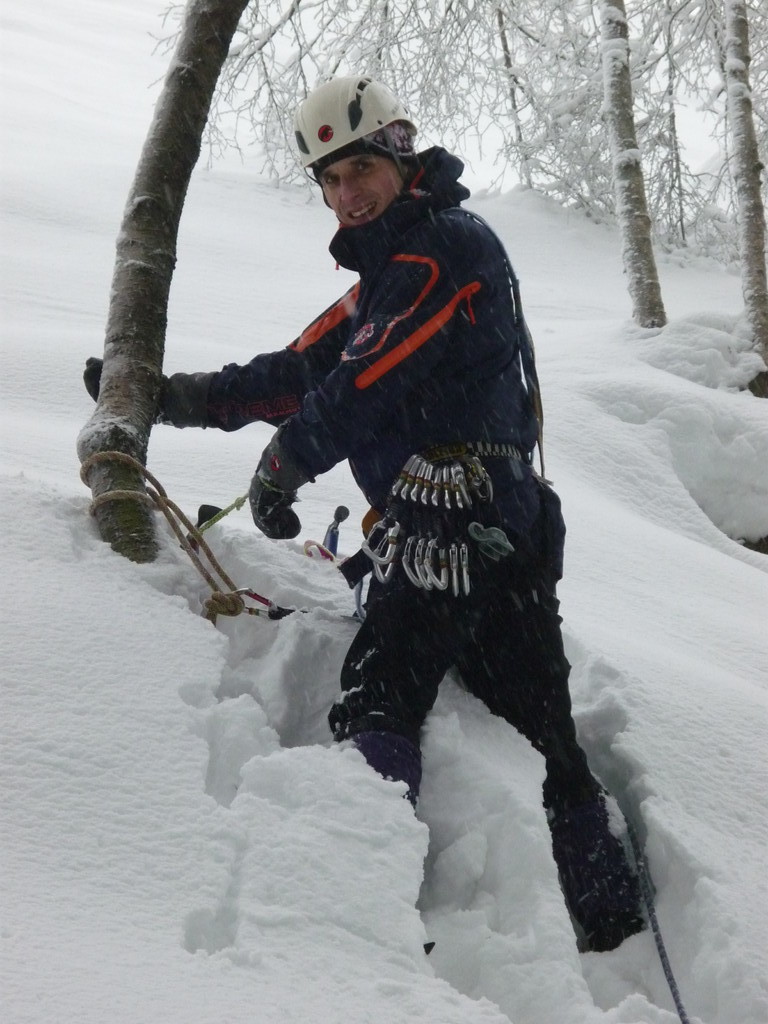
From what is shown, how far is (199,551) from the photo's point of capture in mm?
2322

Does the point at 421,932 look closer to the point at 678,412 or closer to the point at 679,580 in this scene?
the point at 679,580

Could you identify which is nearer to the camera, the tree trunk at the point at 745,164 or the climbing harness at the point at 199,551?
the climbing harness at the point at 199,551

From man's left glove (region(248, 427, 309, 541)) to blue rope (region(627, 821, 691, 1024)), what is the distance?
1.07m

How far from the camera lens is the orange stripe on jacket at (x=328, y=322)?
7.73 feet

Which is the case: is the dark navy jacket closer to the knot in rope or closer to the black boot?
the knot in rope

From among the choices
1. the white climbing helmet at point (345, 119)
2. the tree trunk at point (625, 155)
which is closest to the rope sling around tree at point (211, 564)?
the white climbing helmet at point (345, 119)

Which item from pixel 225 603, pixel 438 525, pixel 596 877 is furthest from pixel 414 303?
pixel 596 877

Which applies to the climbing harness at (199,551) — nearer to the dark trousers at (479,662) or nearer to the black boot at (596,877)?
the dark trousers at (479,662)

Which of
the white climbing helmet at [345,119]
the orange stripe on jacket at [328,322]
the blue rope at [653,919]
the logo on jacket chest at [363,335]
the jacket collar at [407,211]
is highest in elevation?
the white climbing helmet at [345,119]

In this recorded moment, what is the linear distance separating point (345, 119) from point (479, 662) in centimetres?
136

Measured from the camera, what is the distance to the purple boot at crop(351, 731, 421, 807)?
1639 millimetres

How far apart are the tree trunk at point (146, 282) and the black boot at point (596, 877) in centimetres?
117

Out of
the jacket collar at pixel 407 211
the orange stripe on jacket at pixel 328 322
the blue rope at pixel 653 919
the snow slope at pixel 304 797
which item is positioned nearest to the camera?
the snow slope at pixel 304 797

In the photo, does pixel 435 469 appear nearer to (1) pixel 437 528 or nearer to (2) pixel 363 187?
(1) pixel 437 528
